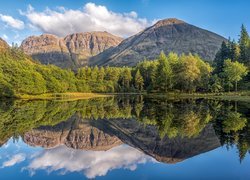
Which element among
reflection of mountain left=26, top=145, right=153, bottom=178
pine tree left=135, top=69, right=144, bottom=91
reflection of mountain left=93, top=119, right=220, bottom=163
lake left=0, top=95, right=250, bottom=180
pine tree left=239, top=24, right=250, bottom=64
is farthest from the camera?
pine tree left=135, top=69, right=144, bottom=91

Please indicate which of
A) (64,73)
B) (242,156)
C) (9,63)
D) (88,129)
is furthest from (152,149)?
(64,73)

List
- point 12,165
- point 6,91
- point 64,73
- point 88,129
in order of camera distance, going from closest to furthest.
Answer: point 12,165
point 88,129
point 6,91
point 64,73

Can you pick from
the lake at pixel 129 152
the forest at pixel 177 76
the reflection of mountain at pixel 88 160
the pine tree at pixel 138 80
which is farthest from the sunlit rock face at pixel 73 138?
the pine tree at pixel 138 80

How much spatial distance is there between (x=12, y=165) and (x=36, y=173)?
2.77 m

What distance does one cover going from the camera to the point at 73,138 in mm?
25156

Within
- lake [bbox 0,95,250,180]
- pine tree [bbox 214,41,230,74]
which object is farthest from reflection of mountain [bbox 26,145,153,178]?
pine tree [bbox 214,41,230,74]

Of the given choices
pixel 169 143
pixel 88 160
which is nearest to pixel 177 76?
pixel 169 143

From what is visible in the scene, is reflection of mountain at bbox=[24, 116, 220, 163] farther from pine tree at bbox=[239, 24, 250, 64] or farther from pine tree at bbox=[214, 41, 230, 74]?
pine tree at bbox=[239, 24, 250, 64]

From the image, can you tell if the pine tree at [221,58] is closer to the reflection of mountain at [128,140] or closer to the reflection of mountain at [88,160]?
the reflection of mountain at [128,140]

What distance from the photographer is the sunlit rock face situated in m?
22.3

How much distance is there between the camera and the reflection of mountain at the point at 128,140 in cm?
1938

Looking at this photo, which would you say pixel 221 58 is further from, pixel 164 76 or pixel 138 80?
pixel 138 80

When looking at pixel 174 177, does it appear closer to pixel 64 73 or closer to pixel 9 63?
pixel 9 63

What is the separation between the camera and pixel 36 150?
21266 millimetres
